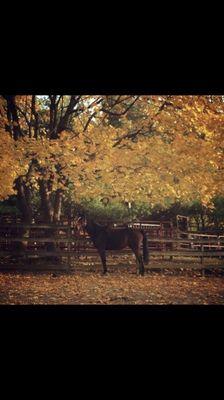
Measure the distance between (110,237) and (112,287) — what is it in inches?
52.0

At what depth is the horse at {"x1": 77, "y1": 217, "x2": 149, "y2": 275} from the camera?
7953 mm

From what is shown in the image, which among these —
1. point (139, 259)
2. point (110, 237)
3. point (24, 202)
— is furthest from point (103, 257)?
point (24, 202)

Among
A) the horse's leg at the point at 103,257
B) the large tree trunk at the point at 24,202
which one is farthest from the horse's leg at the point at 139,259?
the large tree trunk at the point at 24,202

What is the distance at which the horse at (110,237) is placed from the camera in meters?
7.95

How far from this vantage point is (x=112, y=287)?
6977 millimetres

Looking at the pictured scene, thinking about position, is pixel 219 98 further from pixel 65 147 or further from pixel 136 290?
pixel 136 290

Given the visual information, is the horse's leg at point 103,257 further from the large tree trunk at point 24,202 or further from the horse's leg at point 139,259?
the large tree trunk at point 24,202

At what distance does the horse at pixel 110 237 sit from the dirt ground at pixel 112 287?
39cm

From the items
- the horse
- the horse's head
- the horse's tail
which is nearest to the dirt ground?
the horse's tail

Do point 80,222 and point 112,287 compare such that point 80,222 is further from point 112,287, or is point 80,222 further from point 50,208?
point 112,287
